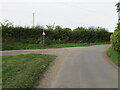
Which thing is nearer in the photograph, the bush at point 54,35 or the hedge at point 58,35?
the bush at point 54,35

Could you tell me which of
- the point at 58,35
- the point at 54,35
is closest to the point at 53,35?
the point at 54,35

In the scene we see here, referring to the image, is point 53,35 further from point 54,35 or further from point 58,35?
point 58,35

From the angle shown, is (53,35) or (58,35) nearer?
(53,35)

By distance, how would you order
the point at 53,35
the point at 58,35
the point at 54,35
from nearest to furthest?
1. the point at 53,35
2. the point at 54,35
3. the point at 58,35

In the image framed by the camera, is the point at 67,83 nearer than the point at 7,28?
Yes

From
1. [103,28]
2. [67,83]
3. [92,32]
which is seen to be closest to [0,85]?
[67,83]

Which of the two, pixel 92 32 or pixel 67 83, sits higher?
pixel 92 32

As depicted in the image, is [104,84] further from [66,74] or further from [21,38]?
[21,38]

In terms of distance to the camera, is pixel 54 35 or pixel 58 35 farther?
pixel 58 35

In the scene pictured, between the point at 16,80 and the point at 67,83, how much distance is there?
2.00m

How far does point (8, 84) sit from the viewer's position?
448 centimetres

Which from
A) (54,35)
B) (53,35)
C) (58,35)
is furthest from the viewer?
(58,35)

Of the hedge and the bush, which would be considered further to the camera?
the hedge

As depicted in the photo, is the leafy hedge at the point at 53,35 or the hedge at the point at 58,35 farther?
the hedge at the point at 58,35
